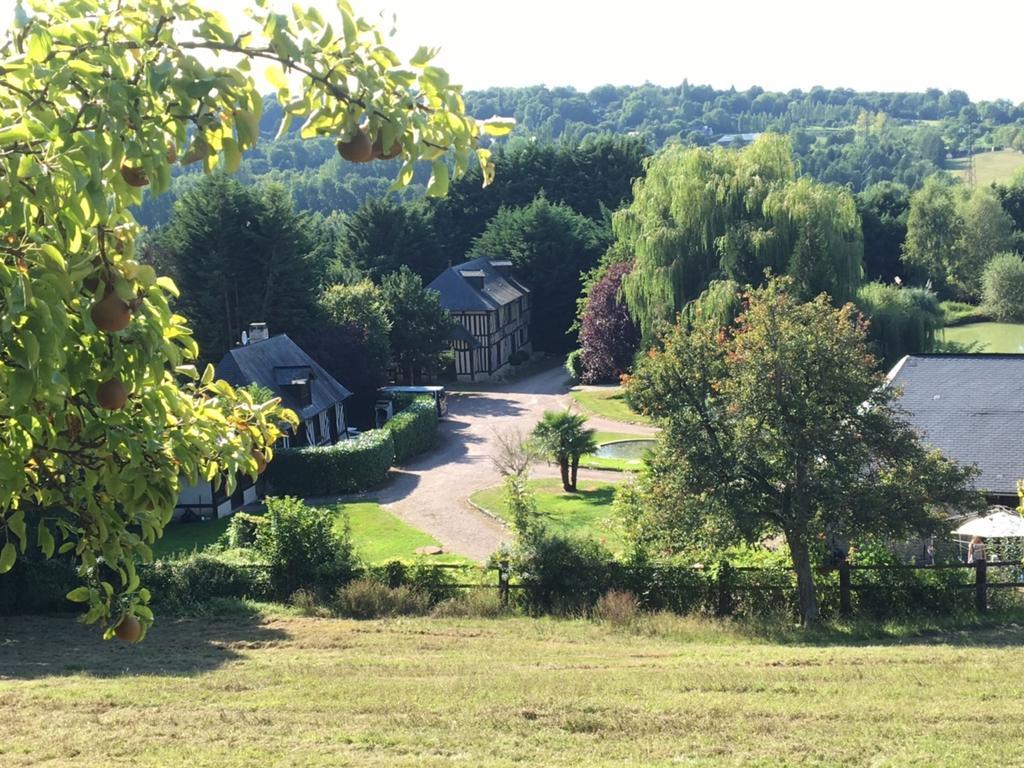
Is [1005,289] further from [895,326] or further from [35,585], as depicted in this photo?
[35,585]

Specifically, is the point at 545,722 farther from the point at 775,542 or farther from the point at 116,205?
the point at 775,542

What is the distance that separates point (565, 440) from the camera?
113 ft

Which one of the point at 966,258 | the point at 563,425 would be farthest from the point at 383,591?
the point at 966,258

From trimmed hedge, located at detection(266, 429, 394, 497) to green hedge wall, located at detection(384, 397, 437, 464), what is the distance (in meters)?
3.22

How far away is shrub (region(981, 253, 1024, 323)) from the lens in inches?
2616

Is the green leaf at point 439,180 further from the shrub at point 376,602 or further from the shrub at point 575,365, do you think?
the shrub at point 575,365

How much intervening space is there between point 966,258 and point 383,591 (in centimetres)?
6163

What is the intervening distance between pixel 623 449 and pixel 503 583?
2158 centimetres

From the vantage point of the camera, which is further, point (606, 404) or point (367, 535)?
point (606, 404)

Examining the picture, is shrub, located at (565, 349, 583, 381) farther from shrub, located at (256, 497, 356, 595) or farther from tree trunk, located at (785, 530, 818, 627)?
tree trunk, located at (785, 530, 818, 627)

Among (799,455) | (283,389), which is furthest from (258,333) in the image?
(799,455)

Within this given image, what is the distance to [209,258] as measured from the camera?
1797 inches

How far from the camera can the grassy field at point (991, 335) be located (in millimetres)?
58519

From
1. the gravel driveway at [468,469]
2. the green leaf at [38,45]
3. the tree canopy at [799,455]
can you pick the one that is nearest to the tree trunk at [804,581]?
the tree canopy at [799,455]
